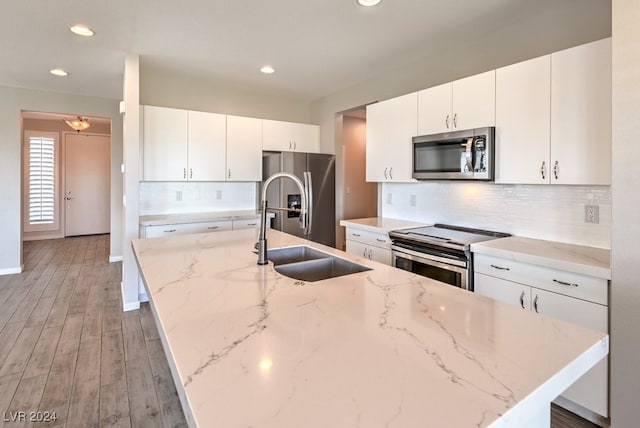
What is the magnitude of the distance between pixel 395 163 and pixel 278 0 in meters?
1.71

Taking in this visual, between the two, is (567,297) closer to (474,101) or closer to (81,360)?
(474,101)

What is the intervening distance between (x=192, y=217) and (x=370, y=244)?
2084 millimetres

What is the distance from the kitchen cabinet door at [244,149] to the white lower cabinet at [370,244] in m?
1.63

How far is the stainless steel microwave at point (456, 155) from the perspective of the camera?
256 centimetres

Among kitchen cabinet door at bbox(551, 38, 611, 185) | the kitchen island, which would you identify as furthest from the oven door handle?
the kitchen island

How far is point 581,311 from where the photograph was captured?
1.88 m

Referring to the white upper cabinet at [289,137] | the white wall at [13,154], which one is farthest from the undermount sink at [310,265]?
the white wall at [13,154]

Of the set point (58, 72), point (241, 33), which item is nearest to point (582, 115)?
point (241, 33)

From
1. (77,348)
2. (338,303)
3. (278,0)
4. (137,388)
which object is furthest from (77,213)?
(338,303)

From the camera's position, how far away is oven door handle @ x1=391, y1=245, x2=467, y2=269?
2.49 metres

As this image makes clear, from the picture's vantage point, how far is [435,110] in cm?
298

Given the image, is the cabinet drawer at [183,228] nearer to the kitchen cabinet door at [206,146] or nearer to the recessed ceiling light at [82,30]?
the kitchen cabinet door at [206,146]

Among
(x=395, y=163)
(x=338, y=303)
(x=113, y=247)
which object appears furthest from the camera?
(x=113, y=247)

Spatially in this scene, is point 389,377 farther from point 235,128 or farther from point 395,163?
point 235,128
